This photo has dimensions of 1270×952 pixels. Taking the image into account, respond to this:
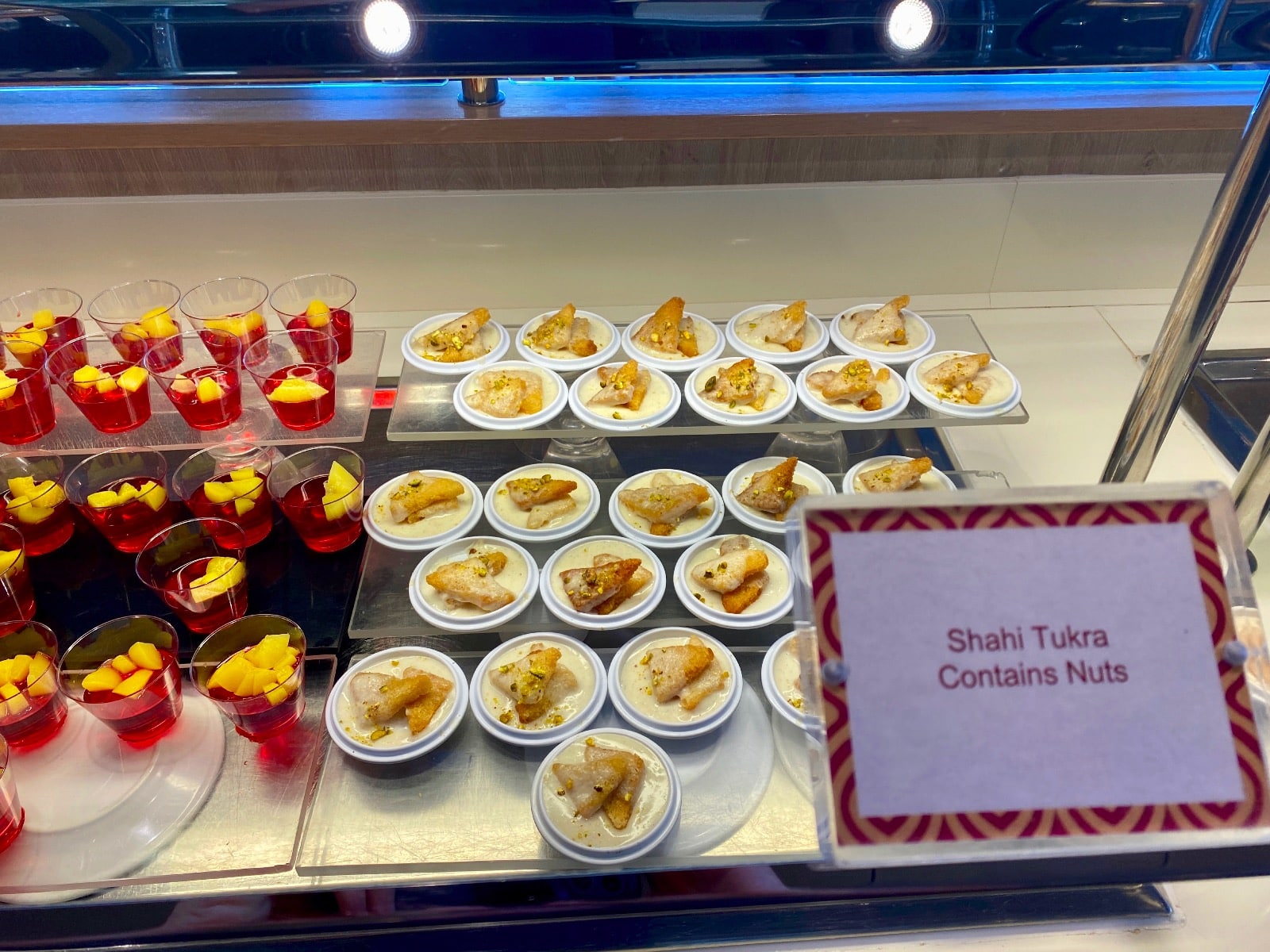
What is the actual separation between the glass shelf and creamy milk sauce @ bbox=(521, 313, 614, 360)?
342 millimetres

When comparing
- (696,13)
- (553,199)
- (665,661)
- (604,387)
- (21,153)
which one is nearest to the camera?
(696,13)

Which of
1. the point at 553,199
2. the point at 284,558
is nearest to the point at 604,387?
the point at 553,199

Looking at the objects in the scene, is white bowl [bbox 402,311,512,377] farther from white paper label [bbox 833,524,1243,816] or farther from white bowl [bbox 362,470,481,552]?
white paper label [bbox 833,524,1243,816]

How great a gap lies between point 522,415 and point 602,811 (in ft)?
2.62

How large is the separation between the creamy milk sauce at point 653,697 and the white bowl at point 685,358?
0.65m

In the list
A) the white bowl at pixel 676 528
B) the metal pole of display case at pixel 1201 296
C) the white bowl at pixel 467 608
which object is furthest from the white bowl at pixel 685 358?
the metal pole of display case at pixel 1201 296

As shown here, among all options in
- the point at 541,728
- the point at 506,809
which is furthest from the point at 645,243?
the point at 506,809

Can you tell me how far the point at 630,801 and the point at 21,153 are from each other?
1.97 meters

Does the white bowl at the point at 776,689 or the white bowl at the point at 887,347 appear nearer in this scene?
the white bowl at the point at 776,689

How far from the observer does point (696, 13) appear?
1099 millimetres

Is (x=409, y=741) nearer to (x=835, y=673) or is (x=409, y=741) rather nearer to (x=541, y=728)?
(x=541, y=728)

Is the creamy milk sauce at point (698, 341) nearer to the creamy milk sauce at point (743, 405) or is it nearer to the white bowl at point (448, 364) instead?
the creamy milk sauce at point (743, 405)

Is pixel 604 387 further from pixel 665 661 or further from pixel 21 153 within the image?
pixel 21 153

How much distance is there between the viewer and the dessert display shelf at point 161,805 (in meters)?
1.34
